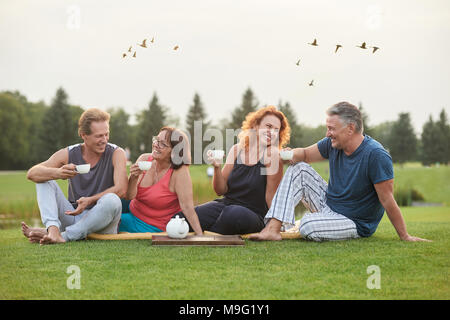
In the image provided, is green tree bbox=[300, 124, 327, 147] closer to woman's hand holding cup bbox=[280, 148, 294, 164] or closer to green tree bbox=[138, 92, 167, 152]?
green tree bbox=[138, 92, 167, 152]

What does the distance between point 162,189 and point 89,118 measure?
107cm

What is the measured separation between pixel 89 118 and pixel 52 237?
4.13 ft

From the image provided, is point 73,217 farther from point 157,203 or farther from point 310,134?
point 310,134

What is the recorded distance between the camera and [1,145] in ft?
105

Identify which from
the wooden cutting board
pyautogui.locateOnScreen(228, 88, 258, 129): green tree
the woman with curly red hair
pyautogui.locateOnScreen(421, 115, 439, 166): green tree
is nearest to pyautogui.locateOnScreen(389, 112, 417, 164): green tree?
pyautogui.locateOnScreen(421, 115, 439, 166): green tree

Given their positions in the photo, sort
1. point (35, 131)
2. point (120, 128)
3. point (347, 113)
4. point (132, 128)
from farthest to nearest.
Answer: point (35, 131) → point (132, 128) → point (120, 128) → point (347, 113)

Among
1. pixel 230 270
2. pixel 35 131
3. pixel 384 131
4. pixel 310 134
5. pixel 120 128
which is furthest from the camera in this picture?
pixel 35 131

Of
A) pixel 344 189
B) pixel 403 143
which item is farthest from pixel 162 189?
pixel 403 143

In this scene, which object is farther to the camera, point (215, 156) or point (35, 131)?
point (35, 131)

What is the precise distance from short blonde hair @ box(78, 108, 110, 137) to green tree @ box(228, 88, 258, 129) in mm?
21956

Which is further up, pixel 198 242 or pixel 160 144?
pixel 160 144

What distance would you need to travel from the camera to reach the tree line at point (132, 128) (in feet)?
85.7

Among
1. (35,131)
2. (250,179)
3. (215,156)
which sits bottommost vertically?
(250,179)

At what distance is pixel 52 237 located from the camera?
4.71 metres
